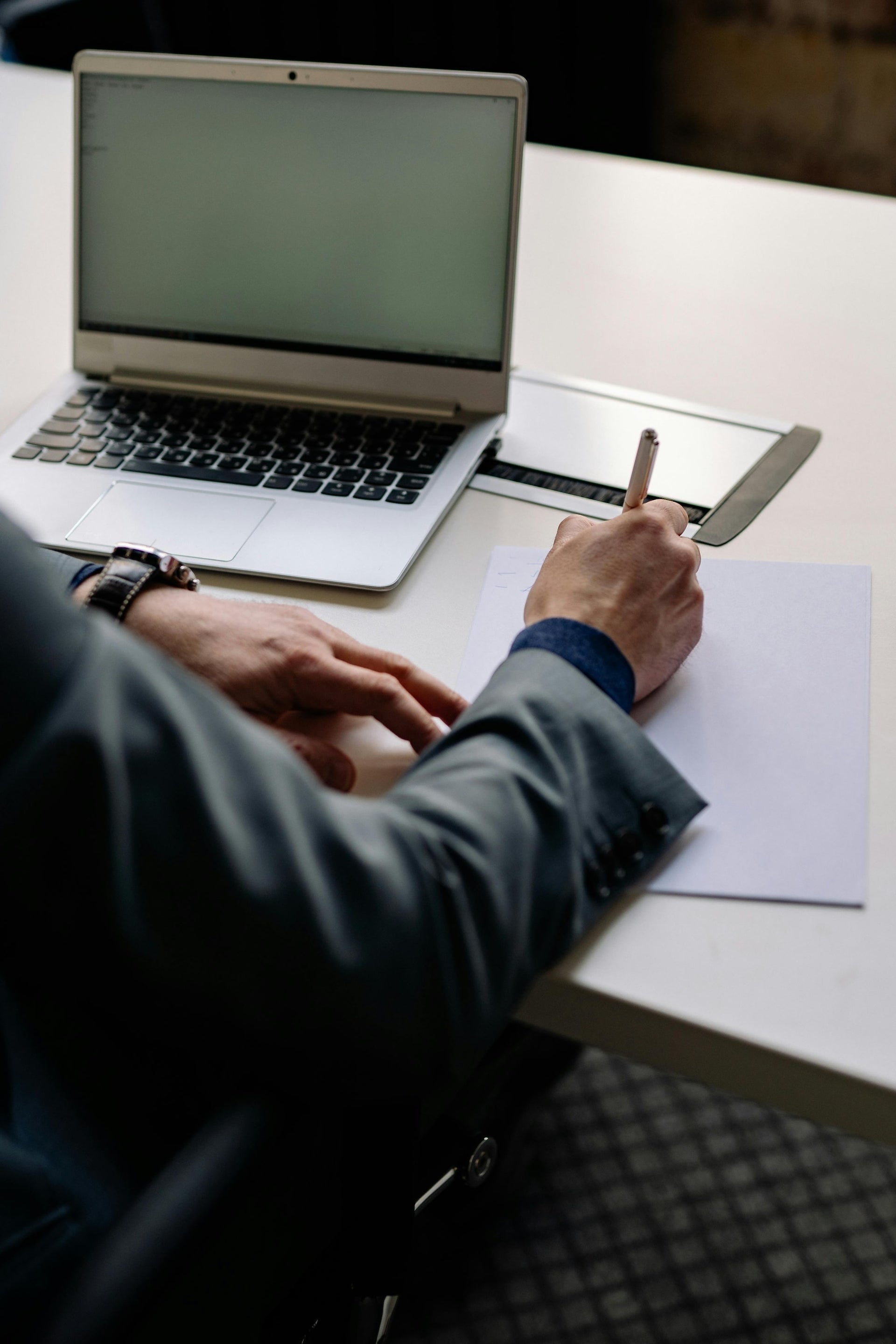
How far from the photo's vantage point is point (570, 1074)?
1.35 metres

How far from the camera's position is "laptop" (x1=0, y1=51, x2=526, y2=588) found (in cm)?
88

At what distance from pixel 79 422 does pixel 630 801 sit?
2.00 ft

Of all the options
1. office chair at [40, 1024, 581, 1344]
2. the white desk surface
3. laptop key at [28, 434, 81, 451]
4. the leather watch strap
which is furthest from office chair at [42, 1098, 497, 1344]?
laptop key at [28, 434, 81, 451]

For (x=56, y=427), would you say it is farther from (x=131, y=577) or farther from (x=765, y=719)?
(x=765, y=719)

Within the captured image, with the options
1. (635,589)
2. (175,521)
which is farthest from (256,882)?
(175,521)

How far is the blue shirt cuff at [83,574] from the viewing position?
2.61ft

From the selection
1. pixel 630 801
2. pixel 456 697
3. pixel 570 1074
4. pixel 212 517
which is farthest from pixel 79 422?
pixel 570 1074

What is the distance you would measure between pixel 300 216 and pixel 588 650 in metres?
0.49

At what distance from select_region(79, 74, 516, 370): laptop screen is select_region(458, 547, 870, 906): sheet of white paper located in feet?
0.77

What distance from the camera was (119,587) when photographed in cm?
77

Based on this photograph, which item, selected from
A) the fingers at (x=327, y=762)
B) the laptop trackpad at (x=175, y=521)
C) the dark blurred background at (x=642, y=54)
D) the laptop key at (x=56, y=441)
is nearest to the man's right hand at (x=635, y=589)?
the fingers at (x=327, y=762)

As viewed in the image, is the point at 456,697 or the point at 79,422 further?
the point at 79,422

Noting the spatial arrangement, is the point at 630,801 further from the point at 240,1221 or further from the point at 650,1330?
the point at 650,1330

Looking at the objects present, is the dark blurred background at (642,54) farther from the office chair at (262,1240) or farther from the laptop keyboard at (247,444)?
the office chair at (262,1240)
